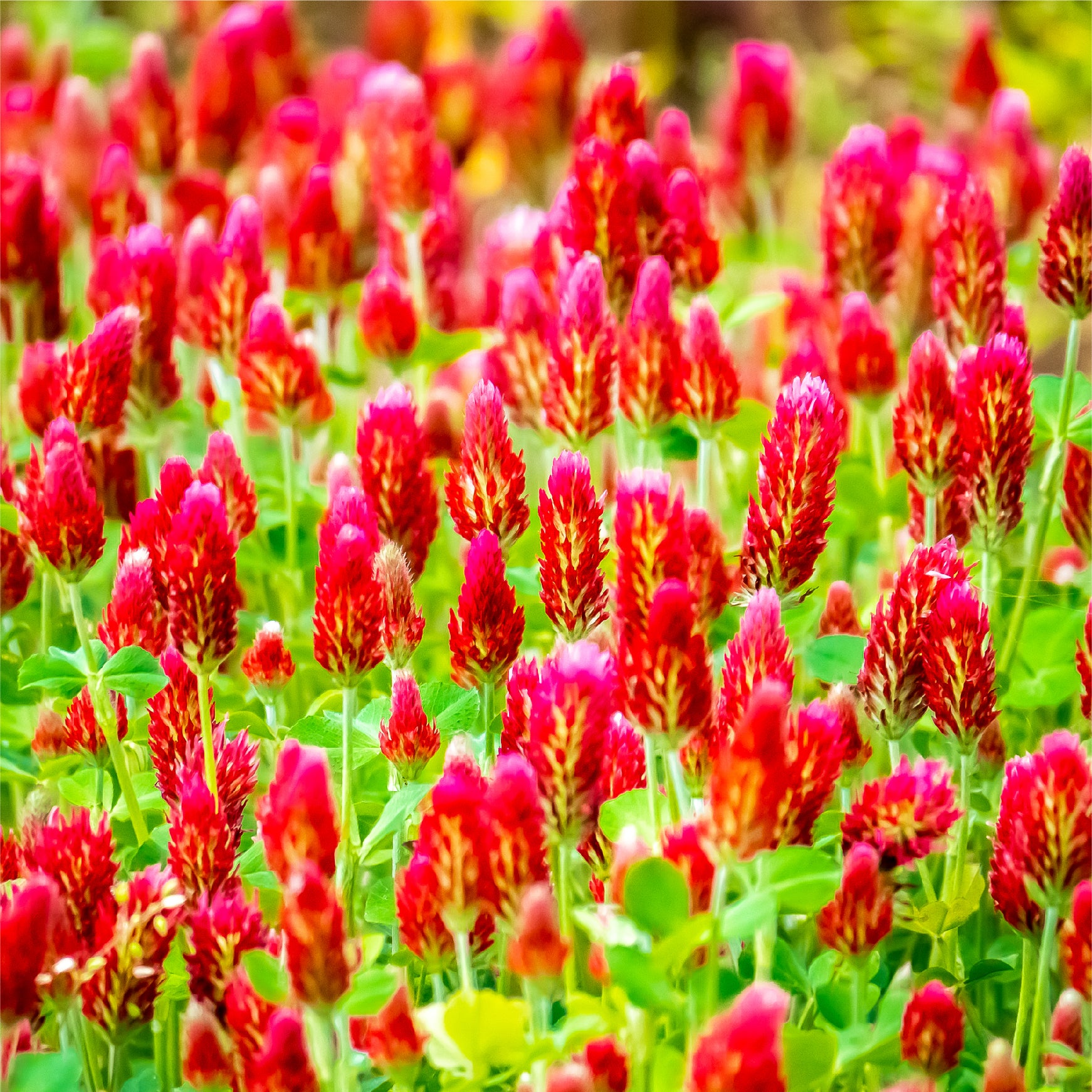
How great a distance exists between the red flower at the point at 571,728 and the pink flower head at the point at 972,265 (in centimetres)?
96

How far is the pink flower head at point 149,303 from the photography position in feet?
7.37

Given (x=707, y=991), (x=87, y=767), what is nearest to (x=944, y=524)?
(x=707, y=991)

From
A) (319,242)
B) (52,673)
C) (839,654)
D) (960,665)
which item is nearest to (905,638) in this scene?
(960,665)

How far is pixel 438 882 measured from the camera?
1371 mm

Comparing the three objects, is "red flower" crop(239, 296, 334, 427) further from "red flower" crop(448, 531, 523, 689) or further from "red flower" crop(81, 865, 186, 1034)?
"red flower" crop(81, 865, 186, 1034)

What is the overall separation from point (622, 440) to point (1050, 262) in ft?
1.80

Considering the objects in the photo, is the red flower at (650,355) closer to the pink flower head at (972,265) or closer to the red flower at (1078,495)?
the pink flower head at (972,265)

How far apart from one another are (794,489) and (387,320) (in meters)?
0.91

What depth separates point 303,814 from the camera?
1283mm

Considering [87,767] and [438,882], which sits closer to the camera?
[438,882]

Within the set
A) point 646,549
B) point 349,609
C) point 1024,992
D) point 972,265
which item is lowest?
point 1024,992

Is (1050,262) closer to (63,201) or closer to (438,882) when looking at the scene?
(438,882)

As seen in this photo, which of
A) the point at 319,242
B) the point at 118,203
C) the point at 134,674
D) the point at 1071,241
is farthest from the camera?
the point at 118,203

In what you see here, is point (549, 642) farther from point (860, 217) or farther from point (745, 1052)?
point (745, 1052)
